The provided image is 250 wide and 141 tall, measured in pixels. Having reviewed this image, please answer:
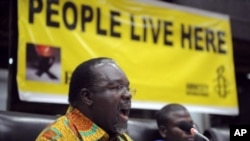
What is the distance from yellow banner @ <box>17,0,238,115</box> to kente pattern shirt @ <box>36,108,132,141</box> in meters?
1.32

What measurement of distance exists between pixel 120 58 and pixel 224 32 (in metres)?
1.10

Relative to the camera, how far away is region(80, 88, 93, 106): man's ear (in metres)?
1.76

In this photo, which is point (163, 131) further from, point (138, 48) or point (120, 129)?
point (120, 129)

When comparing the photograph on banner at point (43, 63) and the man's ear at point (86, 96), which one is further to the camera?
the photograph on banner at point (43, 63)

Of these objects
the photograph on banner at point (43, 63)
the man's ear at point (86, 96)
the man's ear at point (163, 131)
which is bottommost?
the man's ear at point (163, 131)

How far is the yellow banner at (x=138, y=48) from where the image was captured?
3074mm

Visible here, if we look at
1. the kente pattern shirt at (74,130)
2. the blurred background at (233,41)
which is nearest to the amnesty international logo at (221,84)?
the blurred background at (233,41)

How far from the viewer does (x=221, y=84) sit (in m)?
4.00

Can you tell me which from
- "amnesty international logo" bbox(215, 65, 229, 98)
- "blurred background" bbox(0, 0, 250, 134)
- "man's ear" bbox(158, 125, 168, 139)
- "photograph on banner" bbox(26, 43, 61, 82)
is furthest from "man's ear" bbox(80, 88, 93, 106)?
"amnesty international logo" bbox(215, 65, 229, 98)

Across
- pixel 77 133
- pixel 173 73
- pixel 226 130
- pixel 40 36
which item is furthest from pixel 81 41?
pixel 77 133

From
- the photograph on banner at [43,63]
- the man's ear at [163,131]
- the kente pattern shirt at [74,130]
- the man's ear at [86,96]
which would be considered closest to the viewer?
the kente pattern shirt at [74,130]

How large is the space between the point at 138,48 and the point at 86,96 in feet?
6.11

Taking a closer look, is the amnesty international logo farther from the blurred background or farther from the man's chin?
the man's chin

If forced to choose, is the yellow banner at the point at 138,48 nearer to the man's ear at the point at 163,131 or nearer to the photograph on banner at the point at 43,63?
the photograph on banner at the point at 43,63
